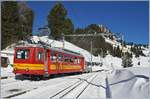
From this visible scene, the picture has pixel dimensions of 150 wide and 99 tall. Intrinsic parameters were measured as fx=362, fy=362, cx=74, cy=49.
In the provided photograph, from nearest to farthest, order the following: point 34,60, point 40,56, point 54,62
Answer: point 34,60 < point 40,56 < point 54,62

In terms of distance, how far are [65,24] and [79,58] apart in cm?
6824

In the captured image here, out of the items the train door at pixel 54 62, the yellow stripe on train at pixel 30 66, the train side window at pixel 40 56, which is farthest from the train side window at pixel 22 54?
the train door at pixel 54 62

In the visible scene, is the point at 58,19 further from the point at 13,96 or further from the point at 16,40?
the point at 13,96

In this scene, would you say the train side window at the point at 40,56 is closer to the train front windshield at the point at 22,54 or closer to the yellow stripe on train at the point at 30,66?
the yellow stripe on train at the point at 30,66

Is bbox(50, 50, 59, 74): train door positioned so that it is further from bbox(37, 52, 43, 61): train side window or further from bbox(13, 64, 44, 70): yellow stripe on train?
bbox(13, 64, 44, 70): yellow stripe on train

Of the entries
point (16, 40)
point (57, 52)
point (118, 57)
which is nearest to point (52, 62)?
point (57, 52)

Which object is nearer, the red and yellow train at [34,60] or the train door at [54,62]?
the red and yellow train at [34,60]

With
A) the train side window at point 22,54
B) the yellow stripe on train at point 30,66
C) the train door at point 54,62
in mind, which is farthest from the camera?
the train door at point 54,62

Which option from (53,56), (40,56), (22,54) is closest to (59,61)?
(53,56)

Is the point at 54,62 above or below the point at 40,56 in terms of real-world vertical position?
below

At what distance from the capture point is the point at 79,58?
42969mm

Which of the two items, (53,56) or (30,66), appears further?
(53,56)

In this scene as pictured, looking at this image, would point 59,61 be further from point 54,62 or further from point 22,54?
point 22,54

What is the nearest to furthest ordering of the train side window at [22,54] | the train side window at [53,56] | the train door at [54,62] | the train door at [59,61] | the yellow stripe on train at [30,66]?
1. the yellow stripe on train at [30,66]
2. the train side window at [22,54]
3. the train door at [54,62]
4. the train side window at [53,56]
5. the train door at [59,61]
